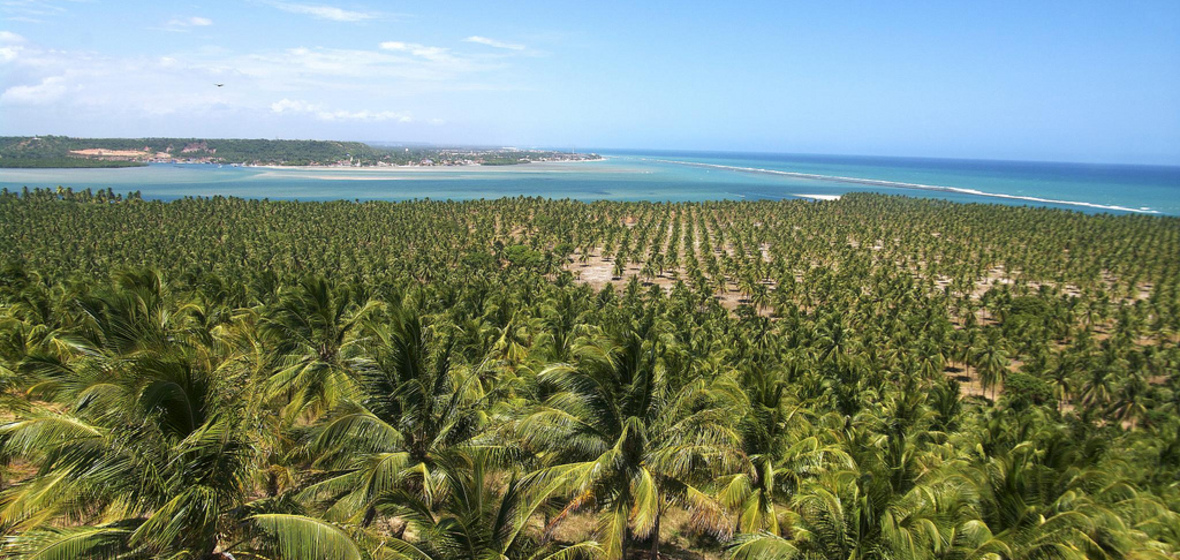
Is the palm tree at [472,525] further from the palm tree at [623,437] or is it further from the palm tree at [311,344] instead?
the palm tree at [311,344]

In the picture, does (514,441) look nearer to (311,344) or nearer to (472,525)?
(472,525)

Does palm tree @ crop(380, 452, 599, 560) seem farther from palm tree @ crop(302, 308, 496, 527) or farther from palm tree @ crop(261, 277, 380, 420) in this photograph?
palm tree @ crop(261, 277, 380, 420)

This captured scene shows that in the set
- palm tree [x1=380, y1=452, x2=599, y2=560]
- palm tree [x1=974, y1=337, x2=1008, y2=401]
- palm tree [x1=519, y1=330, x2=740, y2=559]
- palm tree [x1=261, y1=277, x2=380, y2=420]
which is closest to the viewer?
palm tree [x1=380, y1=452, x2=599, y2=560]

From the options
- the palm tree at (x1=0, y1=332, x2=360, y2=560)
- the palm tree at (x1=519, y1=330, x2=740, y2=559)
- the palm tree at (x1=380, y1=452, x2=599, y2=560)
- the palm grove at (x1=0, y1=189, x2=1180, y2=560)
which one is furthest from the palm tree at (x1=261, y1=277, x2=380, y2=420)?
the palm tree at (x1=519, y1=330, x2=740, y2=559)

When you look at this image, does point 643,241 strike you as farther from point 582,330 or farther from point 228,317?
point 228,317

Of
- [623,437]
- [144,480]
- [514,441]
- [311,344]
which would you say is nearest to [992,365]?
[623,437]

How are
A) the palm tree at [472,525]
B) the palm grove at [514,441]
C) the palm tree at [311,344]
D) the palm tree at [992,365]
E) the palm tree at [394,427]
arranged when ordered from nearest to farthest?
the palm grove at [514,441] → the palm tree at [472,525] → the palm tree at [394,427] → the palm tree at [311,344] → the palm tree at [992,365]

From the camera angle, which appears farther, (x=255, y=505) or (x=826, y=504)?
(x=826, y=504)

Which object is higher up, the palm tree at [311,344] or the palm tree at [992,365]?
the palm tree at [311,344]

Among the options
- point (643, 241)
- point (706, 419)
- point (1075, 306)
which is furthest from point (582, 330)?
point (643, 241)

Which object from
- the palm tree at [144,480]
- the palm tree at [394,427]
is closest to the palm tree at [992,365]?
the palm tree at [394,427]

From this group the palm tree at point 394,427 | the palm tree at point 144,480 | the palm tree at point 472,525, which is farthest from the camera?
the palm tree at point 394,427
